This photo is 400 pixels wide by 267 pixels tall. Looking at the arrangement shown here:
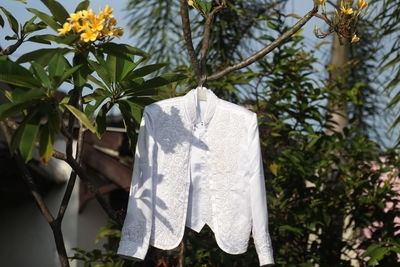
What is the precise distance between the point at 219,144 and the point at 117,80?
1.47 ft

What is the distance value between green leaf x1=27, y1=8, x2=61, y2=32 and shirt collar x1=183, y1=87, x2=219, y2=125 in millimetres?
539

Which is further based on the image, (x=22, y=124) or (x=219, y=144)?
(x=219, y=144)

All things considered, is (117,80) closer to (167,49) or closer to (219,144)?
(219,144)

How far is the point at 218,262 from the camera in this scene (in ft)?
11.3

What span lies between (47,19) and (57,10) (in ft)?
0.15

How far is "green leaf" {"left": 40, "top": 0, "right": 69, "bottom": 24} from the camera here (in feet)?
7.33

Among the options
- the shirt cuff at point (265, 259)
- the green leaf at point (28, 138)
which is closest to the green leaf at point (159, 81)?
the green leaf at point (28, 138)

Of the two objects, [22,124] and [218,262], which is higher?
[22,124]

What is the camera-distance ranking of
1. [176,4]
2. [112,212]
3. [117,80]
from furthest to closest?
[176,4] → [112,212] → [117,80]

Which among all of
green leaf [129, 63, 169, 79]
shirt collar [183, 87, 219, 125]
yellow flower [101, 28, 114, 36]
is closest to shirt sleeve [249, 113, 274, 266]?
shirt collar [183, 87, 219, 125]

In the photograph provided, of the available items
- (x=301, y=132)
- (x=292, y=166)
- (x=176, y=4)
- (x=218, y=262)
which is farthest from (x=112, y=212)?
(x=176, y=4)

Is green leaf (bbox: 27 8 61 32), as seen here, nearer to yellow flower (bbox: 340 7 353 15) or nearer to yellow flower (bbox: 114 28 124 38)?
yellow flower (bbox: 114 28 124 38)

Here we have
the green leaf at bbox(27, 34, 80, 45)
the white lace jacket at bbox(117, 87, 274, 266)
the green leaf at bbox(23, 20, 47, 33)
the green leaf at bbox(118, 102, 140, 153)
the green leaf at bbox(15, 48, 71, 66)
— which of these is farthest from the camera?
the green leaf at bbox(23, 20, 47, 33)

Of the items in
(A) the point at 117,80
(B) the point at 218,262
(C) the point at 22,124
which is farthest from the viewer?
(B) the point at 218,262
